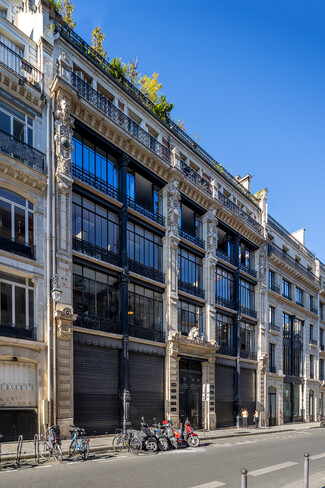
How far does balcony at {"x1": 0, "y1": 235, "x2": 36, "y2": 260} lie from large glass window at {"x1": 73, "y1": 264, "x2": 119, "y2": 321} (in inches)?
111

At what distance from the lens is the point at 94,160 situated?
23844mm

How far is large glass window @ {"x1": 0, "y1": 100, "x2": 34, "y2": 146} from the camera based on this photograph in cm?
1939

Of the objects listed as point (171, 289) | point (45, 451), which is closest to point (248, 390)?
point (171, 289)

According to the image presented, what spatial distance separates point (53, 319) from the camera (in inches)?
763

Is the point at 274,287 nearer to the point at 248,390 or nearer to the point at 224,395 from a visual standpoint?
the point at 248,390

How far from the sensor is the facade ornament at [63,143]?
2091cm

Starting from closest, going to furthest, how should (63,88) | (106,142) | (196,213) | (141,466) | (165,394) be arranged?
(141,466) → (63,88) → (106,142) → (165,394) → (196,213)

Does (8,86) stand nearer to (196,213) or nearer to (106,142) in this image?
(106,142)

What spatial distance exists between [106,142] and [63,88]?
4034 millimetres

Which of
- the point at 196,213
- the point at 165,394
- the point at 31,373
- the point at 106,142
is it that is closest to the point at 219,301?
the point at 196,213

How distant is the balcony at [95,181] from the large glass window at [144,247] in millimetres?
2175

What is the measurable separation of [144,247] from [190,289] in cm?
537

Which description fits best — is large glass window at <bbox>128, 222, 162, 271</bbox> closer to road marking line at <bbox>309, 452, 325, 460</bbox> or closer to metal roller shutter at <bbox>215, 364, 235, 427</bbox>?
metal roller shutter at <bbox>215, 364, 235, 427</bbox>

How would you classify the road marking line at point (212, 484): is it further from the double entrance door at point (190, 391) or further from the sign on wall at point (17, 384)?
the double entrance door at point (190, 391)
